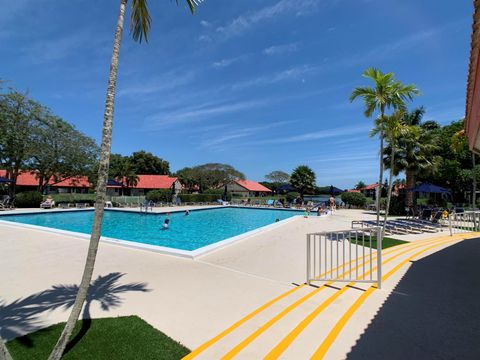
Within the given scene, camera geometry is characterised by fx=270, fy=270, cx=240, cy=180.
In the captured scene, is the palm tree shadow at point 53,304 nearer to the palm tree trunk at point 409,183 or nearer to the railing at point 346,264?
the railing at point 346,264

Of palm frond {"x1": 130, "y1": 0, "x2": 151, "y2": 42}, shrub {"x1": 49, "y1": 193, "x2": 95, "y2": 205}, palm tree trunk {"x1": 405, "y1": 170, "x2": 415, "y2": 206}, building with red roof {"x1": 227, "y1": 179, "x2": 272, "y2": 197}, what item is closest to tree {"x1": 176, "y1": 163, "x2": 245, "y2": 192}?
building with red roof {"x1": 227, "y1": 179, "x2": 272, "y2": 197}

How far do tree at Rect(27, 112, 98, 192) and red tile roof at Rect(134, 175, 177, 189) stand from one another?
1337 centimetres

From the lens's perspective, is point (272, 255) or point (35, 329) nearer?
→ point (35, 329)

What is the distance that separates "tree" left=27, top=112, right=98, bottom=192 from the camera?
2780 centimetres

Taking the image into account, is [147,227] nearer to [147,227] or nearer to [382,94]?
[147,227]

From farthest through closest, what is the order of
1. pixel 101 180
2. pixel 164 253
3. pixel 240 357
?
pixel 164 253, pixel 101 180, pixel 240 357

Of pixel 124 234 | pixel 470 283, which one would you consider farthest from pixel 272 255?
pixel 124 234

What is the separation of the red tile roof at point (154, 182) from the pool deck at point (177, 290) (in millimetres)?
37337

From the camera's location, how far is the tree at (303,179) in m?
46.9

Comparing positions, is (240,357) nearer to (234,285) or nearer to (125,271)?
(234,285)

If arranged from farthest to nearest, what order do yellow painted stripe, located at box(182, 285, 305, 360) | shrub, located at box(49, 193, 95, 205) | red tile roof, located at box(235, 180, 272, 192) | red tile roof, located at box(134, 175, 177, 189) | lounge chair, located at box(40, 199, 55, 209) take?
red tile roof, located at box(235, 180, 272, 192) < red tile roof, located at box(134, 175, 177, 189) < shrub, located at box(49, 193, 95, 205) < lounge chair, located at box(40, 199, 55, 209) < yellow painted stripe, located at box(182, 285, 305, 360)

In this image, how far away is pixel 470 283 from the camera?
15.5 ft

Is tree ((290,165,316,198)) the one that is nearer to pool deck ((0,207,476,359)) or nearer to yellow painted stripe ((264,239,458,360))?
pool deck ((0,207,476,359))

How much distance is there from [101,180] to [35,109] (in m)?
31.7
